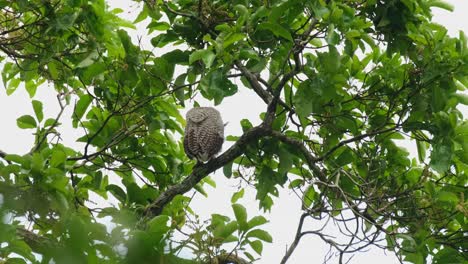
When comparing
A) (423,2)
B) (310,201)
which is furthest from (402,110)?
(310,201)

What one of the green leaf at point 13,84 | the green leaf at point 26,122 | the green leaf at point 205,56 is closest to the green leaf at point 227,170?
the green leaf at point 205,56

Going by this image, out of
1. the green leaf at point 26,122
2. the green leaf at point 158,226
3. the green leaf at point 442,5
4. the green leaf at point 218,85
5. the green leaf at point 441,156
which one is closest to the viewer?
the green leaf at point 158,226

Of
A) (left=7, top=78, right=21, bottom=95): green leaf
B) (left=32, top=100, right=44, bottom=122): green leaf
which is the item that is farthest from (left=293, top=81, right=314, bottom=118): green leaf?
(left=7, top=78, right=21, bottom=95): green leaf

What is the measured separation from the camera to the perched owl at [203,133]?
4.70m

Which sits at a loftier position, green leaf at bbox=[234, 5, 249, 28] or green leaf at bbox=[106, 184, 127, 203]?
green leaf at bbox=[234, 5, 249, 28]

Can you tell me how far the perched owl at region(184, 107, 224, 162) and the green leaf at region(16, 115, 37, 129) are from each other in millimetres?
1035

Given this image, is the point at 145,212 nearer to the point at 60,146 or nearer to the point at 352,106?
the point at 60,146

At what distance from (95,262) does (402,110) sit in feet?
11.2

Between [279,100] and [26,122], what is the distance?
1514mm

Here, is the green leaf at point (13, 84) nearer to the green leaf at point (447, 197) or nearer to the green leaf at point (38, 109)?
the green leaf at point (38, 109)

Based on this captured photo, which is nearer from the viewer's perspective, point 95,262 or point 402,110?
point 95,262

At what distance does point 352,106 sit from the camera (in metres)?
4.33

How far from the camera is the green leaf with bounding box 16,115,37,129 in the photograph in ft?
13.7

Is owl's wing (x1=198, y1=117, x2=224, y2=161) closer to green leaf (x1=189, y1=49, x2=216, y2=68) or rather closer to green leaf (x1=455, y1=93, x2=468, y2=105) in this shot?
green leaf (x1=189, y1=49, x2=216, y2=68)
